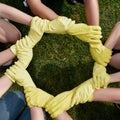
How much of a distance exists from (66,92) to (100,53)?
0.28 meters

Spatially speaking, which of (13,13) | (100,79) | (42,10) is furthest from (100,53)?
(13,13)

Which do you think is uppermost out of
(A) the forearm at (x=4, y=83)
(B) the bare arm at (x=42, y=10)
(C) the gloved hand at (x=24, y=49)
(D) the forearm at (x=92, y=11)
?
(B) the bare arm at (x=42, y=10)

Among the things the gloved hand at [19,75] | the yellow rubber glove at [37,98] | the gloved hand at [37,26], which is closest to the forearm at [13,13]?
the gloved hand at [37,26]

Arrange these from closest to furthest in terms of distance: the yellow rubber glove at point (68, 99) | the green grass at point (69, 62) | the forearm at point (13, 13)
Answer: the yellow rubber glove at point (68, 99)
the forearm at point (13, 13)
the green grass at point (69, 62)

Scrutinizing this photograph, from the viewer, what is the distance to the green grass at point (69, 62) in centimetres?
222

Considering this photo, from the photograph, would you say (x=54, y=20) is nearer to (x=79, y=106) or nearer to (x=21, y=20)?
(x=21, y=20)

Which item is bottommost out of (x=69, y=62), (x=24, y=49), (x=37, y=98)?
(x=69, y=62)

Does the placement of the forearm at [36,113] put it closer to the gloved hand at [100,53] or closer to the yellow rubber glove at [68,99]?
the yellow rubber glove at [68,99]

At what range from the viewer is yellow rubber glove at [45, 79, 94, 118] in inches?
68.6

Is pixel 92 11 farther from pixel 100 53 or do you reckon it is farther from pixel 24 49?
pixel 24 49

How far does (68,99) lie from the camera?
1.77 m

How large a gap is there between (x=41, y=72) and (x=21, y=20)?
0.50 meters

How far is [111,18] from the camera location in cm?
230

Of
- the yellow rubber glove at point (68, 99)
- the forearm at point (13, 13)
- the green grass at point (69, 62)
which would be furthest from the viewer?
the green grass at point (69, 62)
